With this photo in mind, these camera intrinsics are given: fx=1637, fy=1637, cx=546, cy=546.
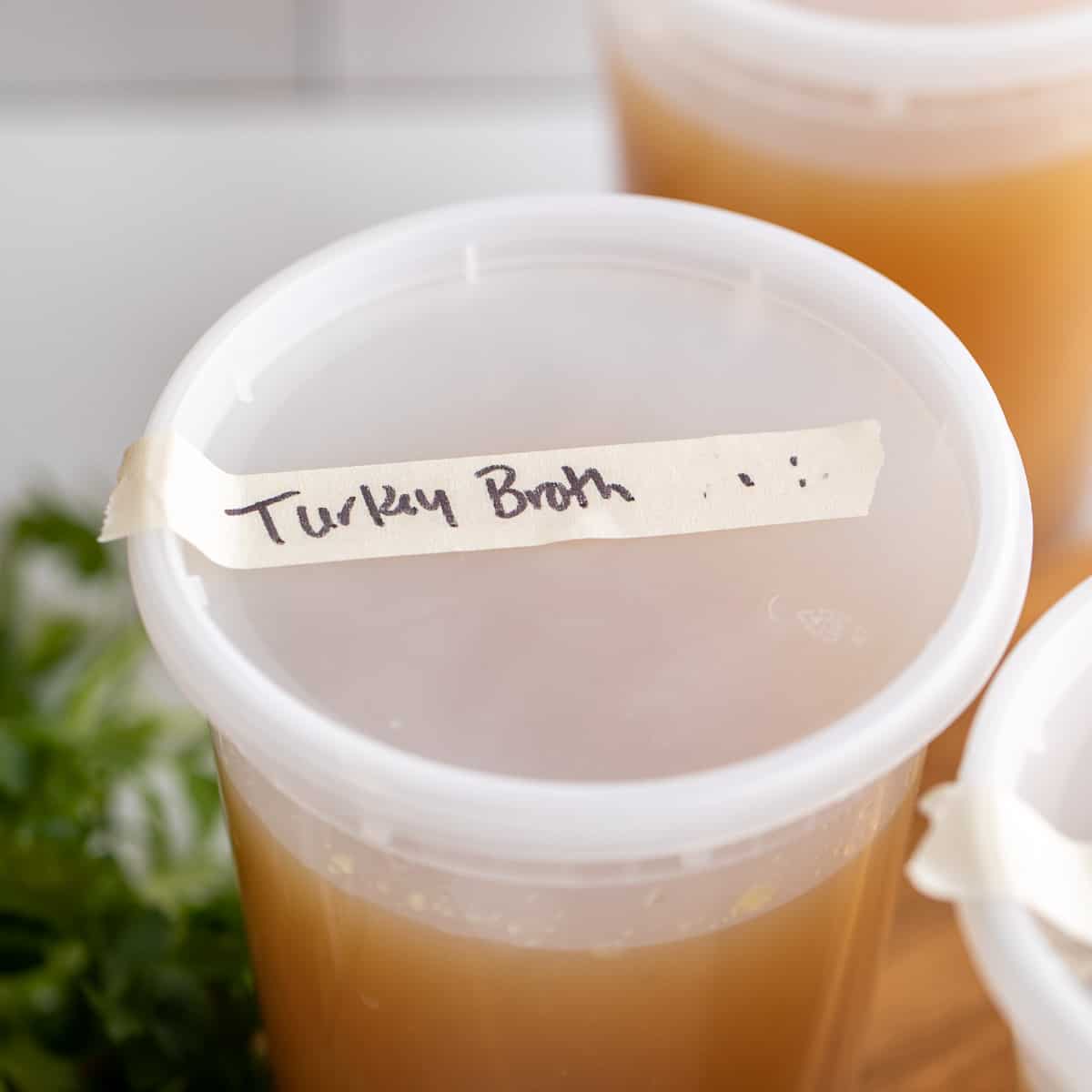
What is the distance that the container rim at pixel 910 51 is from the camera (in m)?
0.62

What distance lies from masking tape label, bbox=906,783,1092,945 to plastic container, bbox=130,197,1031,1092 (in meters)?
0.02

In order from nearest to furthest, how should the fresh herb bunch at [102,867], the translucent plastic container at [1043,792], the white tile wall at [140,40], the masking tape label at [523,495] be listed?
the translucent plastic container at [1043,792] → the masking tape label at [523,495] → the fresh herb bunch at [102,867] → the white tile wall at [140,40]

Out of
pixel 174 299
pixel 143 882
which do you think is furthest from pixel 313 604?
pixel 174 299

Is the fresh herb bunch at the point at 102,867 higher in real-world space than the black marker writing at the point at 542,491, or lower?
lower

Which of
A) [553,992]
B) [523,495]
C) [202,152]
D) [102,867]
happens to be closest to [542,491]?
[523,495]

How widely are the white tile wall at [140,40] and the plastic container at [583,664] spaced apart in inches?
29.2

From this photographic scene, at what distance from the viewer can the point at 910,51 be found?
624mm

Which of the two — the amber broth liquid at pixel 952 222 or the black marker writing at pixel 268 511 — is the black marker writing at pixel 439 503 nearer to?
the black marker writing at pixel 268 511

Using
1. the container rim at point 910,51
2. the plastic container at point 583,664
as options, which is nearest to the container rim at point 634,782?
the plastic container at point 583,664

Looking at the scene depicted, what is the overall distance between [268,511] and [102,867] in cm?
22

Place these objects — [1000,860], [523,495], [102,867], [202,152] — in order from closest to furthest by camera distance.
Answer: [1000,860] < [523,495] < [102,867] < [202,152]

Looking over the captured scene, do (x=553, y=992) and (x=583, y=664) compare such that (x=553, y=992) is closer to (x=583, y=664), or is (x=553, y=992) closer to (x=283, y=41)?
(x=583, y=664)

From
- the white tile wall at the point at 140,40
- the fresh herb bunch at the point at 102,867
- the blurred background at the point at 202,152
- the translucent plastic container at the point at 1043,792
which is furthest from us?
the white tile wall at the point at 140,40

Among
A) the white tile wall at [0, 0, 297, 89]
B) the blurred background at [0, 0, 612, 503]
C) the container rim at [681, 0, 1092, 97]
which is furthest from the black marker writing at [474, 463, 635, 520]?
the white tile wall at [0, 0, 297, 89]
